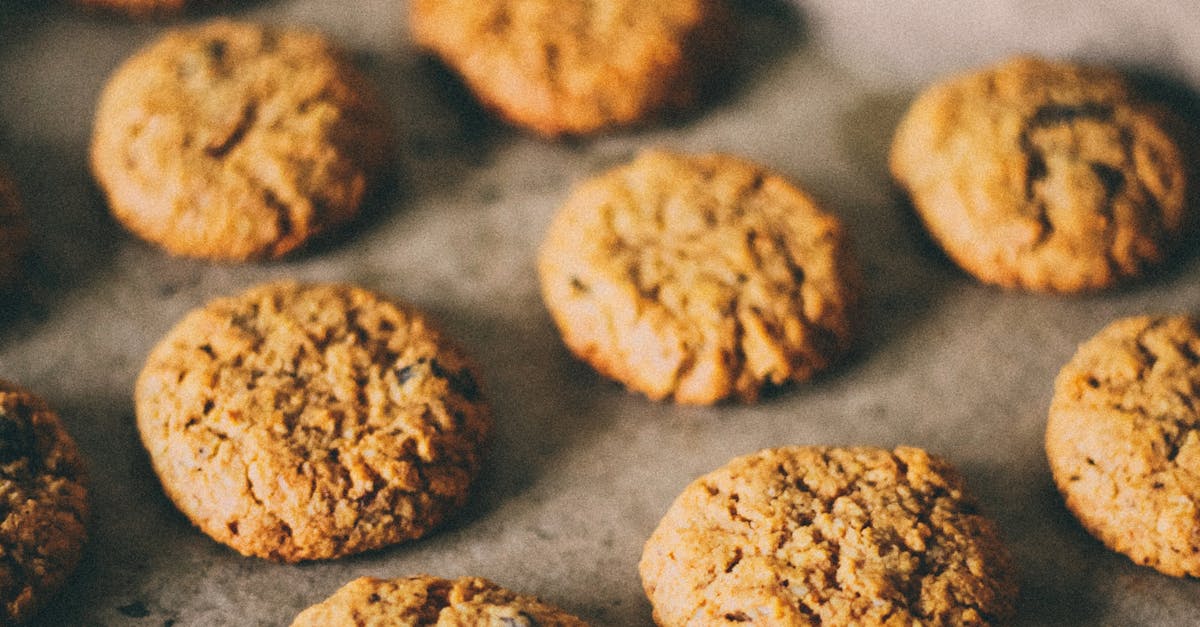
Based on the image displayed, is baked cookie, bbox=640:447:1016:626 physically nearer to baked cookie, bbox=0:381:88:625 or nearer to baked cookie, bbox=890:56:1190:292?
baked cookie, bbox=890:56:1190:292

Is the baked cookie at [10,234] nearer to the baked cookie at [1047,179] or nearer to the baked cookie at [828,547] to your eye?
the baked cookie at [828,547]

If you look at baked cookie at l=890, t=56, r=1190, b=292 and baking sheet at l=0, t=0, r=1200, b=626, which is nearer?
baking sheet at l=0, t=0, r=1200, b=626

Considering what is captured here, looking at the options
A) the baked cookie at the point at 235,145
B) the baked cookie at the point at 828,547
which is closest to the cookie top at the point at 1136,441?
the baked cookie at the point at 828,547

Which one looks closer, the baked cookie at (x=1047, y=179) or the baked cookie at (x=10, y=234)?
the baked cookie at (x=10, y=234)

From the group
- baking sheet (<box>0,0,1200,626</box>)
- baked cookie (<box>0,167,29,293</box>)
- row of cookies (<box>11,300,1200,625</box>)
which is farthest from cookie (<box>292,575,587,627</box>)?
baked cookie (<box>0,167,29,293</box>)

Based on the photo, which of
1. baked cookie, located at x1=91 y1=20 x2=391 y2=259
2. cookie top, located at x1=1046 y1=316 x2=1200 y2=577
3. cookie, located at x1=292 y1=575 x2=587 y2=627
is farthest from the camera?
baked cookie, located at x1=91 y1=20 x2=391 y2=259

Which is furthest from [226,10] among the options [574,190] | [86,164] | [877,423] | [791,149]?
[877,423]

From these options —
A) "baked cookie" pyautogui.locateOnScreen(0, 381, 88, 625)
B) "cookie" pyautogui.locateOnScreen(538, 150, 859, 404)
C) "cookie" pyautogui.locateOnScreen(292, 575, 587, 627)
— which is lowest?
"cookie" pyautogui.locateOnScreen(292, 575, 587, 627)
